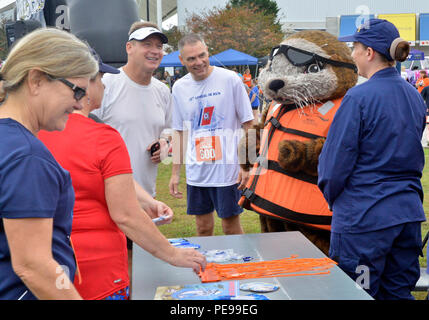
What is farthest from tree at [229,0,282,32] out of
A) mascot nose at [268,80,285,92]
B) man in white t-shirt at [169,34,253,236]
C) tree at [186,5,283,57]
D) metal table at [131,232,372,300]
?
metal table at [131,232,372,300]

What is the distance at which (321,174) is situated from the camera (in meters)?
2.55

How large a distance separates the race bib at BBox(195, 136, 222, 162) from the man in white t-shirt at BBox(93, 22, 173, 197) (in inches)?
17.8

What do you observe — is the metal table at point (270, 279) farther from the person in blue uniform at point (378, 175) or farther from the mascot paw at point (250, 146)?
the mascot paw at point (250, 146)

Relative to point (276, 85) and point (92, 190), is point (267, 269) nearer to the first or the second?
point (92, 190)

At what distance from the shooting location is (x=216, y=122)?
12.7 ft

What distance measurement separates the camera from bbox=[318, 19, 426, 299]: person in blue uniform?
7.95 feet

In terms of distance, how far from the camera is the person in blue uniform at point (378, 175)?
242 centimetres

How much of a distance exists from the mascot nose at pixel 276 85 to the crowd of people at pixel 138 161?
54 cm

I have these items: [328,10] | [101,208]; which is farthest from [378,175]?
[328,10]

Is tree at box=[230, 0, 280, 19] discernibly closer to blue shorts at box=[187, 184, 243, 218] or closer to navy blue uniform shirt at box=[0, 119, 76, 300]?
blue shorts at box=[187, 184, 243, 218]

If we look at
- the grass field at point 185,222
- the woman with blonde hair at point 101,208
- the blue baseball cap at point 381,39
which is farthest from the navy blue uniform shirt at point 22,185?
the grass field at point 185,222

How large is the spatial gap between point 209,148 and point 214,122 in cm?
22
